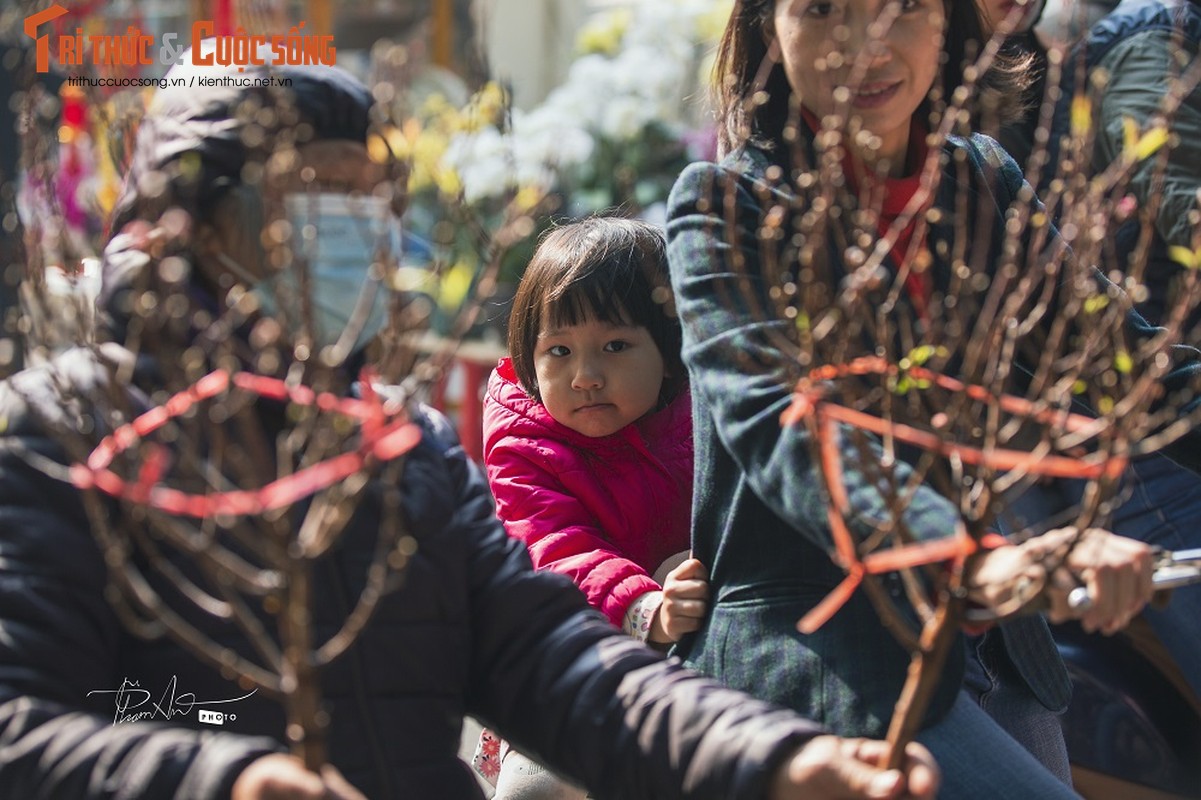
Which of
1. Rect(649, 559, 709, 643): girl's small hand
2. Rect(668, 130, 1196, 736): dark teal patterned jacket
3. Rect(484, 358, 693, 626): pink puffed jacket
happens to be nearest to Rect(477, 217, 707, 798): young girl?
Rect(484, 358, 693, 626): pink puffed jacket

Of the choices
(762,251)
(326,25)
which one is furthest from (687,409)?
(326,25)

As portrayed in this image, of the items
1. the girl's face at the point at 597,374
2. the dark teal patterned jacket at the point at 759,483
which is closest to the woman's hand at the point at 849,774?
the dark teal patterned jacket at the point at 759,483

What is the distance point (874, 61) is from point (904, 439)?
25.1 inches

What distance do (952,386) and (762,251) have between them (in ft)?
1.38

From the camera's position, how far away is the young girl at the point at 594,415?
2.92 meters

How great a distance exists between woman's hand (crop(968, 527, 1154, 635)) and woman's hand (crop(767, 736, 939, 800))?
0.66 feet

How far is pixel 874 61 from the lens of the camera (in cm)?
221

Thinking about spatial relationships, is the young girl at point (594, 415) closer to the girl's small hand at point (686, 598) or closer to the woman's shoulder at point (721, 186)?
the girl's small hand at point (686, 598)

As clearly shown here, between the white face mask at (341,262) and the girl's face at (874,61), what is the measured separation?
0.70 m

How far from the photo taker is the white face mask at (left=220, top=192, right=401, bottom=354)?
1.75m

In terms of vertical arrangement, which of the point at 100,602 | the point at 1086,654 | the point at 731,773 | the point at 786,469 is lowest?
the point at 1086,654

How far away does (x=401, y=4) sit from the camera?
12.6 metres

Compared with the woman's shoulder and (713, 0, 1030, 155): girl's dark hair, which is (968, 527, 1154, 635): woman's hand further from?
(713, 0, 1030, 155): girl's dark hair

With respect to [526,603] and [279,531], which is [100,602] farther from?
[526,603]
